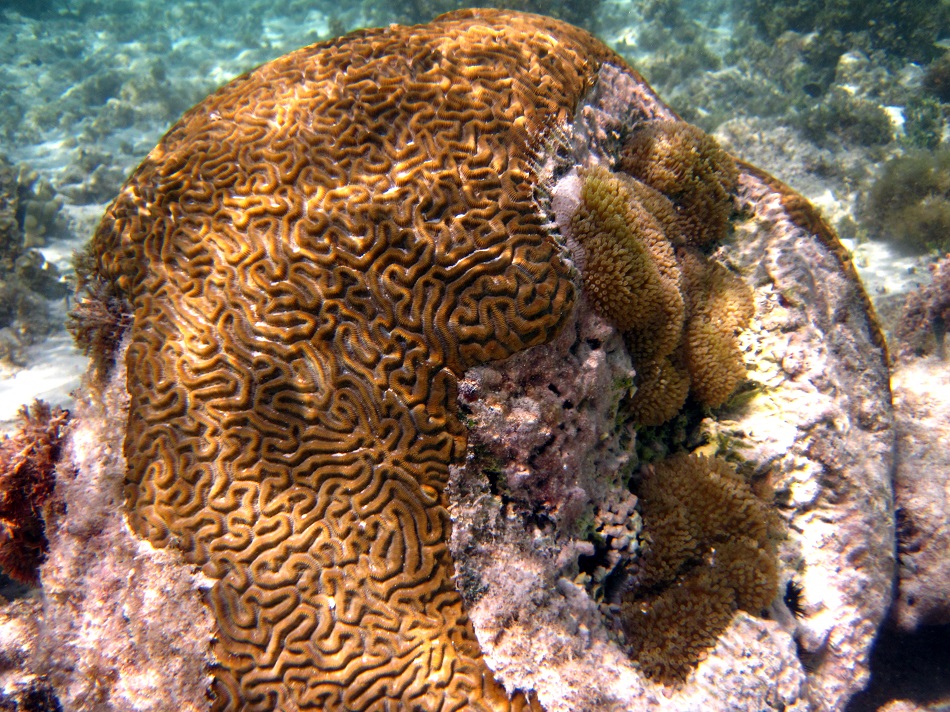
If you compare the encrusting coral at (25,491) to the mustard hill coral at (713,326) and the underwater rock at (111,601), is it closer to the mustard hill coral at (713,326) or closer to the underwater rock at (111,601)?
the underwater rock at (111,601)

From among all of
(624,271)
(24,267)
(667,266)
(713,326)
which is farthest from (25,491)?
(24,267)

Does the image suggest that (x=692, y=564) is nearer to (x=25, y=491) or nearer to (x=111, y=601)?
(x=111, y=601)

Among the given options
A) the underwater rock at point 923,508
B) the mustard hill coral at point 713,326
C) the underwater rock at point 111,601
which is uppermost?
the mustard hill coral at point 713,326

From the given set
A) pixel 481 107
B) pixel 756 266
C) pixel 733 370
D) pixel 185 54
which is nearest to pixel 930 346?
pixel 756 266

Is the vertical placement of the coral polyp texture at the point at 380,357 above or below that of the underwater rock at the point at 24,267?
below

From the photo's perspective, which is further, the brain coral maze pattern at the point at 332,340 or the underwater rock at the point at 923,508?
the underwater rock at the point at 923,508

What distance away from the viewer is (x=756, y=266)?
4852 mm

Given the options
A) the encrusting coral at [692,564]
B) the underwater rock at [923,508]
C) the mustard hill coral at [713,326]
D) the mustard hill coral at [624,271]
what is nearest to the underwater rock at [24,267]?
the mustard hill coral at [624,271]

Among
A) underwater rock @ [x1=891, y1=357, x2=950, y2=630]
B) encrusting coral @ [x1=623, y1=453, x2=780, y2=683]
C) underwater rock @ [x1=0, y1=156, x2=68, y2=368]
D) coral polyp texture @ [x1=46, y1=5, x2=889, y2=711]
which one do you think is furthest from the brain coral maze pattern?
underwater rock @ [x1=0, y1=156, x2=68, y2=368]

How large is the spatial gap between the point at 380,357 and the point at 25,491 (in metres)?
2.77

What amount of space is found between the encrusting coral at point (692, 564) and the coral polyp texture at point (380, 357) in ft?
0.48

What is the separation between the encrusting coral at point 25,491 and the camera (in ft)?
11.5

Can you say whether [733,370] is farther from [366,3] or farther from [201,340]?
[366,3]

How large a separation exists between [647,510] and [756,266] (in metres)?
2.77
